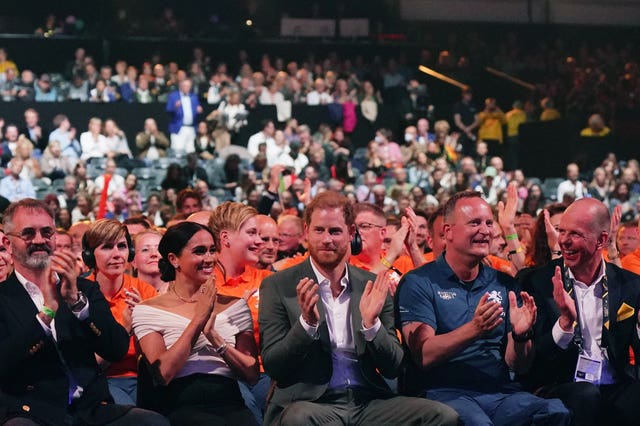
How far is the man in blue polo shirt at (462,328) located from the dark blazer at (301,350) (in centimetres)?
18

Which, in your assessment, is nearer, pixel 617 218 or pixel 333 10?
pixel 617 218

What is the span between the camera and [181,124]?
1917 centimetres

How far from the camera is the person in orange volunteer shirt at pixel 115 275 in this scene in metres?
6.24

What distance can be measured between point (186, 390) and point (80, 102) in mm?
14276

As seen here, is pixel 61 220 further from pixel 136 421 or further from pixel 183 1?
pixel 183 1

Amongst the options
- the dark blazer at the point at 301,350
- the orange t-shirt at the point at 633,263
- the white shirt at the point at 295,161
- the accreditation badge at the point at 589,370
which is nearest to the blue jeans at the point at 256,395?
the dark blazer at the point at 301,350

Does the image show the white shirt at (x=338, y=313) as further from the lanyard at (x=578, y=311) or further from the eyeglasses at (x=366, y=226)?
the eyeglasses at (x=366, y=226)

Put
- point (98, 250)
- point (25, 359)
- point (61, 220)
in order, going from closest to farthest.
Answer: point (25, 359) < point (98, 250) < point (61, 220)

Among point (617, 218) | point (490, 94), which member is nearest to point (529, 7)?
point (490, 94)

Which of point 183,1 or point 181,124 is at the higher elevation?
point 183,1

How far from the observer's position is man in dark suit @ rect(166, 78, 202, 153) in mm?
19047

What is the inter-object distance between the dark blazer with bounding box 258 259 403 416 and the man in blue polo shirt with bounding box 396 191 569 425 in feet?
0.59

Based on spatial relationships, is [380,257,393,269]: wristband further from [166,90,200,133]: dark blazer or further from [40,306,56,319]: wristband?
[166,90,200,133]: dark blazer

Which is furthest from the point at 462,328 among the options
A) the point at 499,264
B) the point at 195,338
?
the point at 499,264
